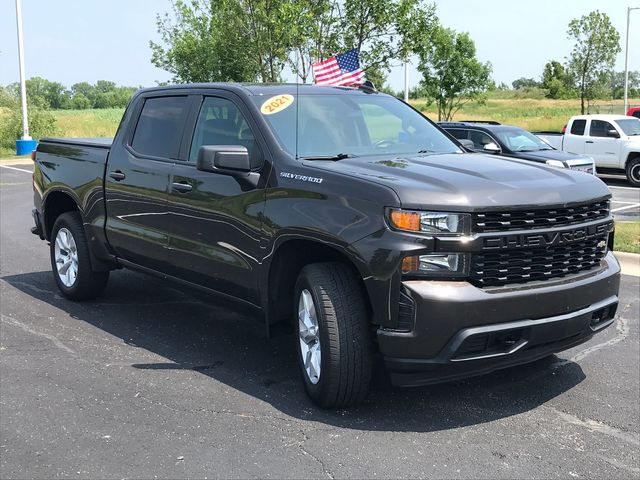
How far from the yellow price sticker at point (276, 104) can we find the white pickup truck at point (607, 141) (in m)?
14.6

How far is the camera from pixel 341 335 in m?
3.97

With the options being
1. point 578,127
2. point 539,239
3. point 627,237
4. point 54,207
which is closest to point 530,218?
point 539,239

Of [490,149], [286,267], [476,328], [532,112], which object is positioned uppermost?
[532,112]

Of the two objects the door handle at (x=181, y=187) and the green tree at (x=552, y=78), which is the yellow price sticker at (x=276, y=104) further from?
the green tree at (x=552, y=78)

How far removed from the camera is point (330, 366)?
4.00 m

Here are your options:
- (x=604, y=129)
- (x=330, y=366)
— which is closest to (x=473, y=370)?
(x=330, y=366)

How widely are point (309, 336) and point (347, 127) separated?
1.53 meters

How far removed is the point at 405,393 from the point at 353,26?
17.4 metres

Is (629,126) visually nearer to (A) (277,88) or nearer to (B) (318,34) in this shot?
(B) (318,34)

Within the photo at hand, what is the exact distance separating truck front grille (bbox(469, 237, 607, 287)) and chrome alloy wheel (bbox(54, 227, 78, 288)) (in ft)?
13.3

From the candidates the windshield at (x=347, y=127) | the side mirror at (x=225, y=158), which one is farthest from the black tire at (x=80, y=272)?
the windshield at (x=347, y=127)

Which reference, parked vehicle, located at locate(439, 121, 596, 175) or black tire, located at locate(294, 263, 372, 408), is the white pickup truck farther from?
black tire, located at locate(294, 263, 372, 408)

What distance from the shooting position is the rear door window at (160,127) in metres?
5.50

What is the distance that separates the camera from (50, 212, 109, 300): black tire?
649 cm
